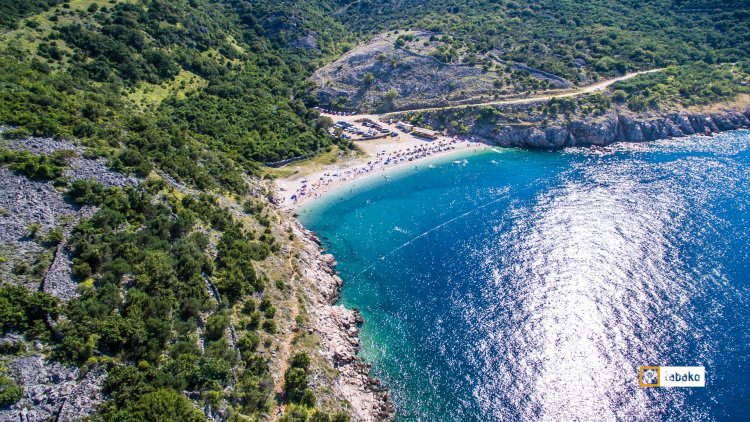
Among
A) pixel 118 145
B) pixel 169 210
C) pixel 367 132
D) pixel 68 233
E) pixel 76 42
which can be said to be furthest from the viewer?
pixel 367 132

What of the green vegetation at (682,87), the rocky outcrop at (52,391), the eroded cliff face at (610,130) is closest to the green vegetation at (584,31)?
the green vegetation at (682,87)

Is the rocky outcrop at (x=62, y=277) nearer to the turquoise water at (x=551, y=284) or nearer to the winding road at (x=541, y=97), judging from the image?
the turquoise water at (x=551, y=284)

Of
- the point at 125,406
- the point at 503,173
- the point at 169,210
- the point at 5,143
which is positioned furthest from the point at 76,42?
the point at 503,173

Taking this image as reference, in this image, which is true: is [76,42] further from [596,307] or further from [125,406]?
[596,307]

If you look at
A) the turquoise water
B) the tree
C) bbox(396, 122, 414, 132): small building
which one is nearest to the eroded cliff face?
the turquoise water

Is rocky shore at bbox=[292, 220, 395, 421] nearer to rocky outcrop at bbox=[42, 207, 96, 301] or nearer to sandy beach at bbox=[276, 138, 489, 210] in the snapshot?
sandy beach at bbox=[276, 138, 489, 210]

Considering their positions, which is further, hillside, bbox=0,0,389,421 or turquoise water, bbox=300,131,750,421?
turquoise water, bbox=300,131,750,421

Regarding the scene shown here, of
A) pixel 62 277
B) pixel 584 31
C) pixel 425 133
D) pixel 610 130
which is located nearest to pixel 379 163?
pixel 425 133
